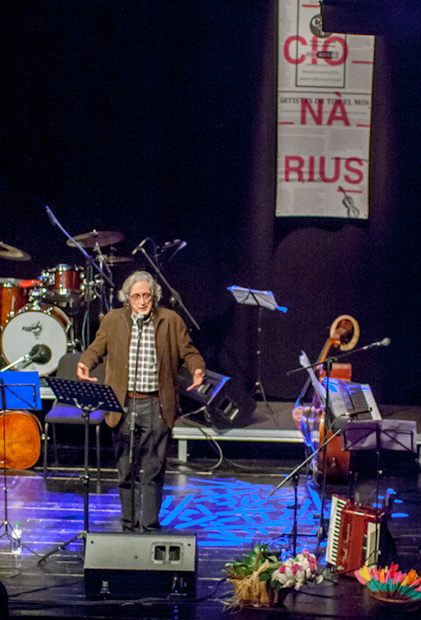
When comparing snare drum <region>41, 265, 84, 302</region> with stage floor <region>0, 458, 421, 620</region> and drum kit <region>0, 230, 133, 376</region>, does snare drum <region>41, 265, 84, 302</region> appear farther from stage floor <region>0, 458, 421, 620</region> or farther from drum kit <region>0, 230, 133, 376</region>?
stage floor <region>0, 458, 421, 620</region>

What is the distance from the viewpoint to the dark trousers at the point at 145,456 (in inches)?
203

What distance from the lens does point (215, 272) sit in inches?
333

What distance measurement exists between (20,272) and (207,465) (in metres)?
3.08

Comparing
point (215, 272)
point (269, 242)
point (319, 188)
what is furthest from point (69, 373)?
point (319, 188)

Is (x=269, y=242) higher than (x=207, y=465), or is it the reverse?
(x=269, y=242)

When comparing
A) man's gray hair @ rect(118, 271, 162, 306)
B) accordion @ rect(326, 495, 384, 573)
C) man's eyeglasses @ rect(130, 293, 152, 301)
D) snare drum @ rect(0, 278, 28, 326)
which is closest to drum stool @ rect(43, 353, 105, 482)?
snare drum @ rect(0, 278, 28, 326)

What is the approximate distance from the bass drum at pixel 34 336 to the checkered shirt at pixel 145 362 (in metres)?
2.67

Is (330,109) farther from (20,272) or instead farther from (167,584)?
(167,584)

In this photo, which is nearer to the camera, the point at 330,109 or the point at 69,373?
the point at 69,373

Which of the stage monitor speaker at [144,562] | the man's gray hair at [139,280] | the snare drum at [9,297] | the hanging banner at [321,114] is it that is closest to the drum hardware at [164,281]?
the snare drum at [9,297]

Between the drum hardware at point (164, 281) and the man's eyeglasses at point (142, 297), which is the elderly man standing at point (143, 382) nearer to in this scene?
the man's eyeglasses at point (142, 297)

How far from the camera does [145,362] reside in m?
5.16

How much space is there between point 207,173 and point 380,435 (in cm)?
412

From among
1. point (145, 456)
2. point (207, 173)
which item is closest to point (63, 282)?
point (207, 173)
